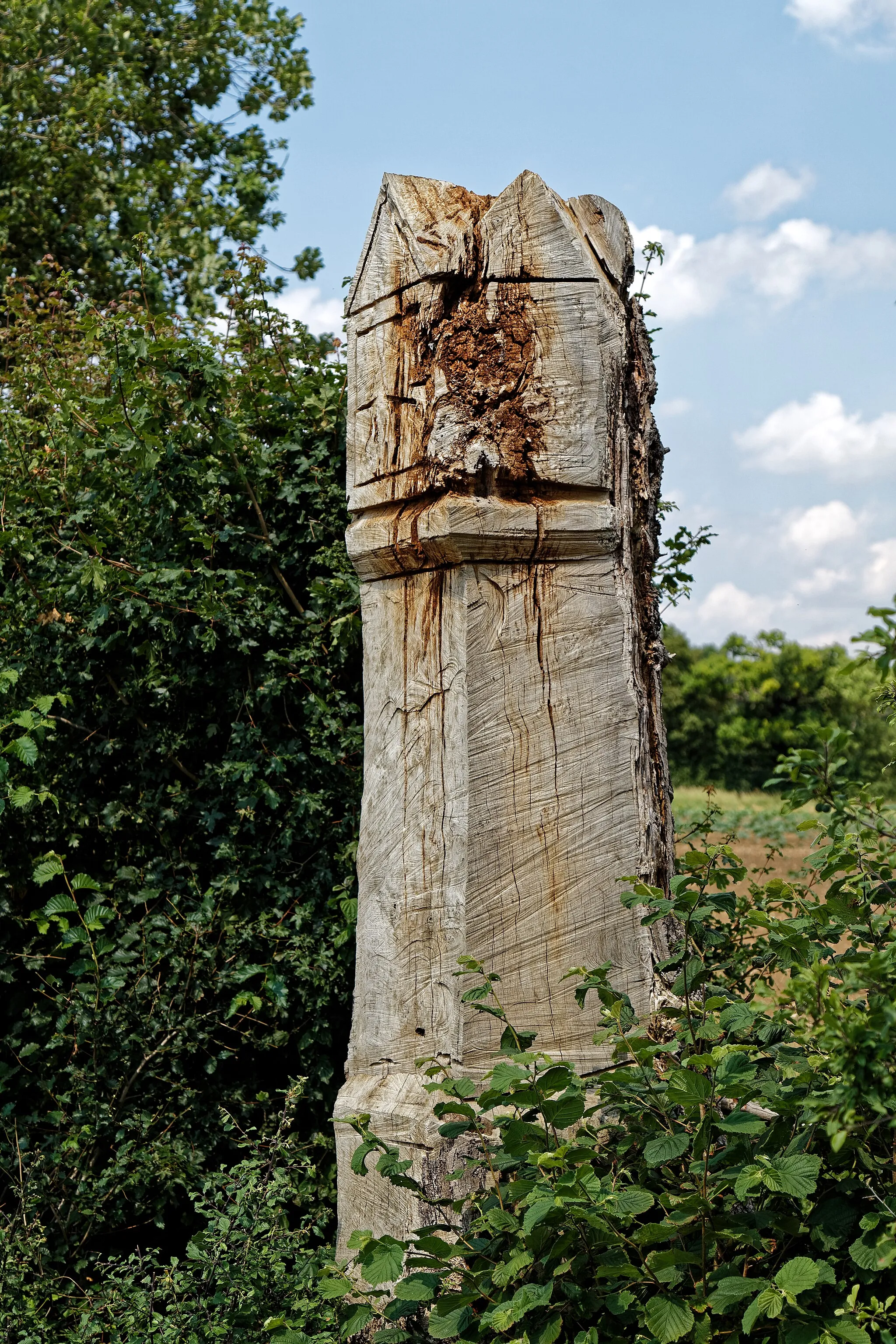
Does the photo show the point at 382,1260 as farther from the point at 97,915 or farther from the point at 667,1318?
the point at 97,915

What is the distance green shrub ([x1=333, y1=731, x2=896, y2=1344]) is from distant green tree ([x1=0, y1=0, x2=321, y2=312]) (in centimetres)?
926

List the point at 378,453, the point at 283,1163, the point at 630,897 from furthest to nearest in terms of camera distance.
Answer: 1. the point at 283,1163
2. the point at 378,453
3. the point at 630,897

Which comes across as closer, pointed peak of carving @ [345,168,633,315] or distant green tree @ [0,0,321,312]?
pointed peak of carving @ [345,168,633,315]

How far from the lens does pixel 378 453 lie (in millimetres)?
3141

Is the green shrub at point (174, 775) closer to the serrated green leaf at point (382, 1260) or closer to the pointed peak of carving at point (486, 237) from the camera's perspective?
the pointed peak of carving at point (486, 237)

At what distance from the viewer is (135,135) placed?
12.2 meters

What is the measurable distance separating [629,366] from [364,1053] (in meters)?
2.04

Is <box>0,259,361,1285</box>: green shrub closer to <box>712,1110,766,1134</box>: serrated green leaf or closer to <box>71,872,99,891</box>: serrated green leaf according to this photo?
<box>71,872,99,891</box>: serrated green leaf

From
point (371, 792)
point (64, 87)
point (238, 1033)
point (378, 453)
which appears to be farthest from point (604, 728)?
point (64, 87)

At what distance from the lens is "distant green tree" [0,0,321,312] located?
10992 mm

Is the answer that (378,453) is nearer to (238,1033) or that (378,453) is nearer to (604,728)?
(604,728)

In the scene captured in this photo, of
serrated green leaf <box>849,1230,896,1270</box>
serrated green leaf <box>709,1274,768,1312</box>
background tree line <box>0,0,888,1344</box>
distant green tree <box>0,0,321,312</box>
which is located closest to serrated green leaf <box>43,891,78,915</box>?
background tree line <box>0,0,888,1344</box>

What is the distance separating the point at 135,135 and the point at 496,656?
11.4 meters

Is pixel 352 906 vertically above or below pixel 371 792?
below
